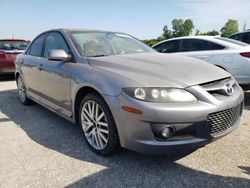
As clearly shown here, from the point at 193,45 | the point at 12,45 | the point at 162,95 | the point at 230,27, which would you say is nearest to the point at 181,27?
the point at 230,27

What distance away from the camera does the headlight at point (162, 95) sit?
9.17 ft

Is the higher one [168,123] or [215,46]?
[215,46]

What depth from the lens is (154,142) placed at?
2789 mm

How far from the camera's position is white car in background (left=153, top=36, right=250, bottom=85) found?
5.76 meters

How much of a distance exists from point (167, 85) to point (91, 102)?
0.98m

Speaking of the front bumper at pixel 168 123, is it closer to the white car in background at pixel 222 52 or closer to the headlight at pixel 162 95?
the headlight at pixel 162 95

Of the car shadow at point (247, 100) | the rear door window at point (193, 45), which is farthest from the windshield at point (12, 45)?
the car shadow at point (247, 100)

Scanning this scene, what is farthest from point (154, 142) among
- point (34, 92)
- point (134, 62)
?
point (34, 92)

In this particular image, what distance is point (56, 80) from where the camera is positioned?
13.5ft

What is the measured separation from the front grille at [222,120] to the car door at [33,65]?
3.02 meters

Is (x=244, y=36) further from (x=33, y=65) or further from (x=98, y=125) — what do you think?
(x=98, y=125)

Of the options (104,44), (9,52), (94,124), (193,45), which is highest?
(104,44)

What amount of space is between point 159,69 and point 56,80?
162 cm

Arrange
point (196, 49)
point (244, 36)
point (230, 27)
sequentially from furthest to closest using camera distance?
point (230, 27)
point (244, 36)
point (196, 49)
